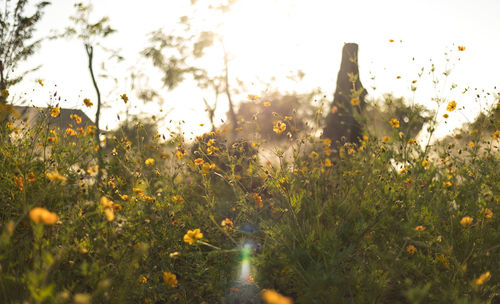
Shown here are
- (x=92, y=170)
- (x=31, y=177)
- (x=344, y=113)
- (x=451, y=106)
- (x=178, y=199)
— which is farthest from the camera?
(x=344, y=113)

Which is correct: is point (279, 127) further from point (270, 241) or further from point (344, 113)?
point (344, 113)

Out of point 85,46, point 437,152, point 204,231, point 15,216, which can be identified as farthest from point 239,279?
point 85,46

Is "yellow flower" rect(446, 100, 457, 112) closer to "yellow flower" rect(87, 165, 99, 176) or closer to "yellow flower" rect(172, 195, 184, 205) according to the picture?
"yellow flower" rect(172, 195, 184, 205)

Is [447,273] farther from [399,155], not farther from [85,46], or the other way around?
[85,46]

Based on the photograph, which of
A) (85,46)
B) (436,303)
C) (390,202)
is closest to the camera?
(436,303)

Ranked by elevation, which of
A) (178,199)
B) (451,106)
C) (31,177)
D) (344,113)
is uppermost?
(344,113)

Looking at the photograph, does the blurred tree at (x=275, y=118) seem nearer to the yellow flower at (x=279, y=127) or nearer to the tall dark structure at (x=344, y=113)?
the yellow flower at (x=279, y=127)

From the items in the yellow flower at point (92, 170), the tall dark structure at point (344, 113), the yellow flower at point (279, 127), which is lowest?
the yellow flower at point (92, 170)

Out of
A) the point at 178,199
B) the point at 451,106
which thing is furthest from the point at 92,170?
the point at 451,106

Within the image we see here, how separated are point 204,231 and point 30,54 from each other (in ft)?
51.1

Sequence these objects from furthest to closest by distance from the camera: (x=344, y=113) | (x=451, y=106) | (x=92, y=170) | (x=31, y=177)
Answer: (x=344, y=113) < (x=451, y=106) < (x=31, y=177) < (x=92, y=170)

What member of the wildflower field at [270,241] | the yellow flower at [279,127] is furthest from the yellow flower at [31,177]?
the yellow flower at [279,127]

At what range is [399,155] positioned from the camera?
397cm

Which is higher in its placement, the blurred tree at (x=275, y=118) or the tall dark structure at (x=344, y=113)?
the tall dark structure at (x=344, y=113)
